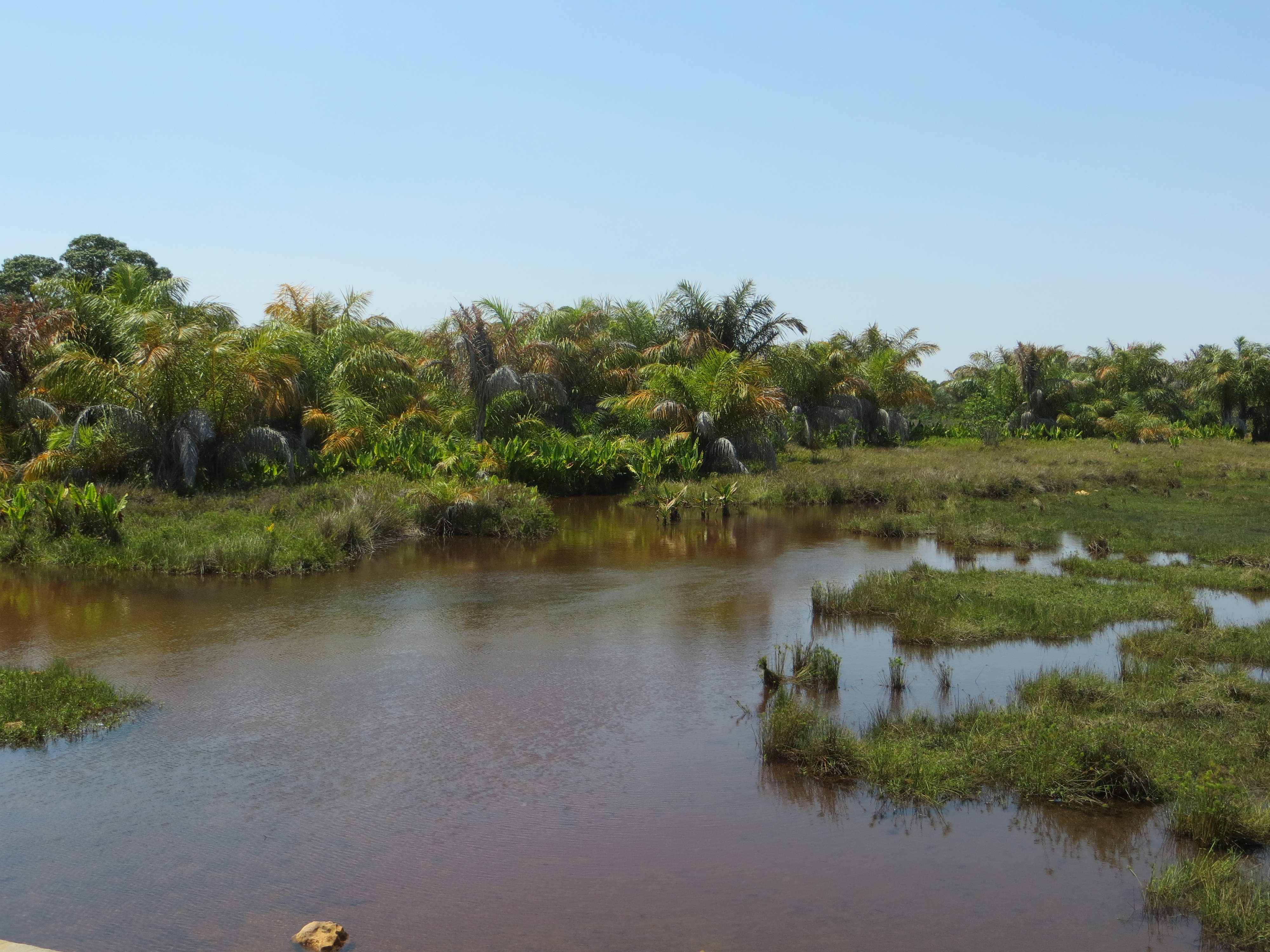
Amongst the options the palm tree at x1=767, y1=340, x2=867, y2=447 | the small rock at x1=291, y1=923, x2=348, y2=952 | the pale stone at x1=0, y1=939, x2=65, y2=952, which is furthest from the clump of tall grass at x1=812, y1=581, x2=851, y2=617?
the palm tree at x1=767, y1=340, x2=867, y2=447

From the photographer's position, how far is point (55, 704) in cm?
816

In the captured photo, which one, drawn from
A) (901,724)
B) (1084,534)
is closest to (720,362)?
(1084,534)

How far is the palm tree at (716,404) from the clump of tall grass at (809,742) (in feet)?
58.0

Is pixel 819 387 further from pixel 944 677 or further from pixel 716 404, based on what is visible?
pixel 944 677

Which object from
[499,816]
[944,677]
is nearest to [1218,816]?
[944,677]

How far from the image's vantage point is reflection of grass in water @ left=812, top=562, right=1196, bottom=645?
36.1ft

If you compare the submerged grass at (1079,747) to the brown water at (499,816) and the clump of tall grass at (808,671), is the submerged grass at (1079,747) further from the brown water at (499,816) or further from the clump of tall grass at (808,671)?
the clump of tall grass at (808,671)

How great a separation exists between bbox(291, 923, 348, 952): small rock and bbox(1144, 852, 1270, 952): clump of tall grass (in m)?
4.22

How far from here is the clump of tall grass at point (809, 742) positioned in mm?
7285

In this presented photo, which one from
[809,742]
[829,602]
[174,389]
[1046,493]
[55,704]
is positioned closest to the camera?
[809,742]

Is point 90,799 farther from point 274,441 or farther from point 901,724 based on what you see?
point 274,441

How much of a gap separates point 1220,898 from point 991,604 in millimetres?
6794

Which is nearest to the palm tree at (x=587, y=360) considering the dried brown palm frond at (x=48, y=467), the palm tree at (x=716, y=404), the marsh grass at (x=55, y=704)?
the palm tree at (x=716, y=404)

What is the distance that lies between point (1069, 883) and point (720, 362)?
21.3 m
